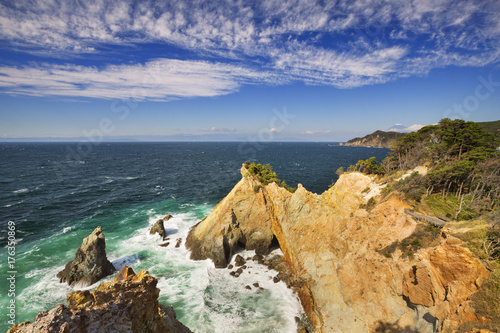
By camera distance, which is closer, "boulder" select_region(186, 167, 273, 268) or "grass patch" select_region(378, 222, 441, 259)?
"grass patch" select_region(378, 222, 441, 259)

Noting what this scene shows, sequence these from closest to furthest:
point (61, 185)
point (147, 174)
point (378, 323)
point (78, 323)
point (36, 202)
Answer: point (78, 323) → point (378, 323) → point (36, 202) → point (61, 185) → point (147, 174)

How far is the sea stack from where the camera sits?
28734 millimetres

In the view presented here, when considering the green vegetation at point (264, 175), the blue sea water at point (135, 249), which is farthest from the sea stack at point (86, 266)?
the green vegetation at point (264, 175)

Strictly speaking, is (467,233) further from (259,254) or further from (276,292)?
(259,254)

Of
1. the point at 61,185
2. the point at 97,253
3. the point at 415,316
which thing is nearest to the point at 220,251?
the point at 97,253

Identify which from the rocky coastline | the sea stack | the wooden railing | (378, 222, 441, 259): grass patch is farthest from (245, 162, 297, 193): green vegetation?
the sea stack

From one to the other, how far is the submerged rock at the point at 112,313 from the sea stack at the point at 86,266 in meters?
21.2

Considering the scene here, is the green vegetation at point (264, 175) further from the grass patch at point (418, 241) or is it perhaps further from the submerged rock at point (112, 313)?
the submerged rock at point (112, 313)

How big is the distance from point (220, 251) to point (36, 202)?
55823mm

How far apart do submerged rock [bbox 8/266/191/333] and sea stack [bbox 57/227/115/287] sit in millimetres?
21243

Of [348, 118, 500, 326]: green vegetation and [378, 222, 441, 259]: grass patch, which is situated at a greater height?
[348, 118, 500, 326]: green vegetation

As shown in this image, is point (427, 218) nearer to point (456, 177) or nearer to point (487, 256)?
point (487, 256)

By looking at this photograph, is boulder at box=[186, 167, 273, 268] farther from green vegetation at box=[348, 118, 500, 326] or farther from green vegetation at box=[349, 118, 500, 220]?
green vegetation at box=[349, 118, 500, 220]

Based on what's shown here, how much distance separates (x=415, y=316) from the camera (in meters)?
17.7
